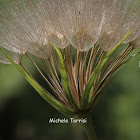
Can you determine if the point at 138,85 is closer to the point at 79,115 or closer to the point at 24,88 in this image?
the point at 24,88

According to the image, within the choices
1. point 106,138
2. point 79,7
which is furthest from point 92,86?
point 106,138

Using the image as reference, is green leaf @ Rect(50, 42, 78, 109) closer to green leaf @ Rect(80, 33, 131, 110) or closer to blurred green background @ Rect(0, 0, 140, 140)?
green leaf @ Rect(80, 33, 131, 110)

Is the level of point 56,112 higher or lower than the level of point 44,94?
higher

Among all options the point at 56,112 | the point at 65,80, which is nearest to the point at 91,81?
the point at 65,80

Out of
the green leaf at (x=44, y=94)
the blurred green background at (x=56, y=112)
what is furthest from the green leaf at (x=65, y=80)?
the blurred green background at (x=56, y=112)

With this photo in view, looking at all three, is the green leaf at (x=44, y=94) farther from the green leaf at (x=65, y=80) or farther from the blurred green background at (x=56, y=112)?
the blurred green background at (x=56, y=112)

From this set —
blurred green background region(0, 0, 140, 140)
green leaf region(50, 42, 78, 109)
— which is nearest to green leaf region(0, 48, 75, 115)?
green leaf region(50, 42, 78, 109)

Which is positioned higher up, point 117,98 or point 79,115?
point 117,98

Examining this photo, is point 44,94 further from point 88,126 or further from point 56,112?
point 56,112
